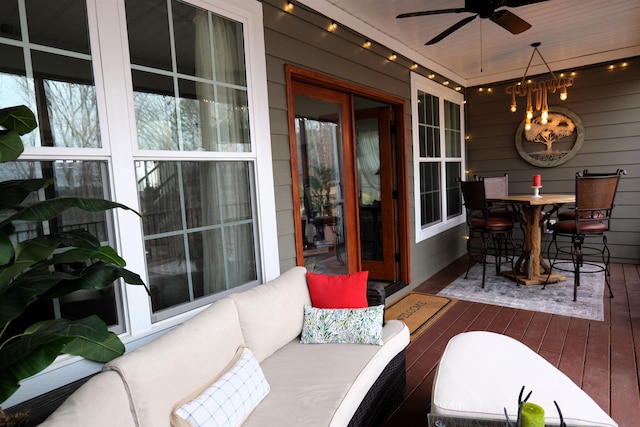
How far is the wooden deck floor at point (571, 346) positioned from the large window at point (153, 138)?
1.26 m

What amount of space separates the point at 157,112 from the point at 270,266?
122cm

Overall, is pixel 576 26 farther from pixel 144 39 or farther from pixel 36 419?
pixel 36 419

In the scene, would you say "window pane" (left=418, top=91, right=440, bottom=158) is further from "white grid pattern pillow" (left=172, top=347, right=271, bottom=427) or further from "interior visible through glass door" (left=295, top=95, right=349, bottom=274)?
"white grid pattern pillow" (left=172, top=347, right=271, bottom=427)

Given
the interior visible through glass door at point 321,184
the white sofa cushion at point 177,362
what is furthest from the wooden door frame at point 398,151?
the white sofa cushion at point 177,362

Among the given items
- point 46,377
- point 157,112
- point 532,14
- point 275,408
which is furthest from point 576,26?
point 46,377

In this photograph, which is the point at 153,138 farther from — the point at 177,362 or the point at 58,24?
the point at 177,362

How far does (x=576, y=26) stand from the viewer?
157 inches

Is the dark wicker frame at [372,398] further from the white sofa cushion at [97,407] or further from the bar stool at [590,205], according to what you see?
the bar stool at [590,205]

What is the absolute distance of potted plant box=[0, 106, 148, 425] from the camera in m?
0.95

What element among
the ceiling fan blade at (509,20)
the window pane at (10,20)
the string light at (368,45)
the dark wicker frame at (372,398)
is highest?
the string light at (368,45)

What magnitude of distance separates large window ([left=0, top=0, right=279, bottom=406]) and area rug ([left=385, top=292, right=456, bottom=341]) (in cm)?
155

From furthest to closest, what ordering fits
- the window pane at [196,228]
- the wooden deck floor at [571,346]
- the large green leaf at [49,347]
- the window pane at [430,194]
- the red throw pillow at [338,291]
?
the window pane at [430,194] → the red throw pillow at [338,291] → the wooden deck floor at [571,346] → the window pane at [196,228] → the large green leaf at [49,347]

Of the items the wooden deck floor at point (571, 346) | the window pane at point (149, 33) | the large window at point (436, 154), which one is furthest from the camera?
the large window at point (436, 154)

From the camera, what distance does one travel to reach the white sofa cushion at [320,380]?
1.54 meters
